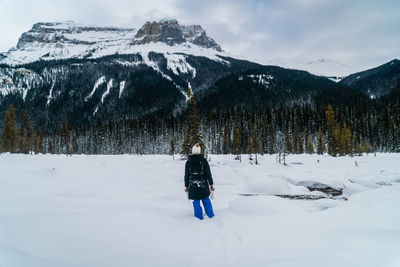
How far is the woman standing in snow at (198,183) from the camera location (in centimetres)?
598

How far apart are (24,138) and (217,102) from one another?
91547 mm

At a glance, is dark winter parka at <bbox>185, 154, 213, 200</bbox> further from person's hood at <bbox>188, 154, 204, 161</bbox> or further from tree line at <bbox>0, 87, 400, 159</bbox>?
tree line at <bbox>0, 87, 400, 159</bbox>

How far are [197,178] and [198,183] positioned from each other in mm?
156

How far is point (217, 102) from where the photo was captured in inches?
4906

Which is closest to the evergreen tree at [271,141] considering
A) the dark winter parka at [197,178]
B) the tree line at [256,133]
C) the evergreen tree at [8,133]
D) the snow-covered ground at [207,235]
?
the tree line at [256,133]

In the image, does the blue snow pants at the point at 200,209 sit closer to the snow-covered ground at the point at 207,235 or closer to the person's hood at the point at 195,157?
the snow-covered ground at the point at 207,235

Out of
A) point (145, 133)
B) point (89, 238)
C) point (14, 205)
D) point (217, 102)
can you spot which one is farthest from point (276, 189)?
point (217, 102)

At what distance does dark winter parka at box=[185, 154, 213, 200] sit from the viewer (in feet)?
19.6

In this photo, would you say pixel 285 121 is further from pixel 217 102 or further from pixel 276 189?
pixel 276 189

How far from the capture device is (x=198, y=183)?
6.03 metres

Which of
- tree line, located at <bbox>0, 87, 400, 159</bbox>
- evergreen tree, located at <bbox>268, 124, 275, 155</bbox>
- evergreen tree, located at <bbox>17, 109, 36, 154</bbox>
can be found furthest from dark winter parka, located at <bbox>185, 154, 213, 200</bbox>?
evergreen tree, located at <bbox>268, 124, 275, 155</bbox>

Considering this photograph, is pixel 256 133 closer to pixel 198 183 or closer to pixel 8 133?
pixel 198 183

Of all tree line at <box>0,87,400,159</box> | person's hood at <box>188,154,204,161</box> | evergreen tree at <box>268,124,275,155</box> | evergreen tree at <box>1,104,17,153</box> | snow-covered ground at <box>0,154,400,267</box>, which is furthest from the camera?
evergreen tree at <box>268,124,275,155</box>

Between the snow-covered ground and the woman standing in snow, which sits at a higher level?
the woman standing in snow
